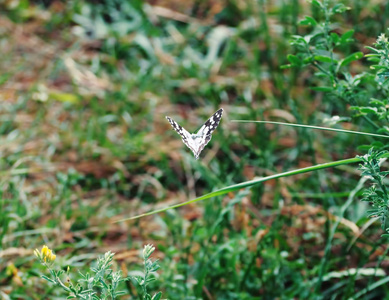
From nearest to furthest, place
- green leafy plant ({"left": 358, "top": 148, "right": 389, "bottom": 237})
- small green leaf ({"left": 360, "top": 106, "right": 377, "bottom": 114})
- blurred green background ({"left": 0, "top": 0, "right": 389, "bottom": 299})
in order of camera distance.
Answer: green leafy plant ({"left": 358, "top": 148, "right": 389, "bottom": 237}) → small green leaf ({"left": 360, "top": 106, "right": 377, "bottom": 114}) → blurred green background ({"left": 0, "top": 0, "right": 389, "bottom": 299})

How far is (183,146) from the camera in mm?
2594

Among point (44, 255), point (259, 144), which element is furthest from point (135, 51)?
point (44, 255)

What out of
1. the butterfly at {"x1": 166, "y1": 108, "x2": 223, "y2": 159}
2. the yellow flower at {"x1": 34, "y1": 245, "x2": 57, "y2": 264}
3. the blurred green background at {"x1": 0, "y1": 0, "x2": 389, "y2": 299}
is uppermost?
the butterfly at {"x1": 166, "y1": 108, "x2": 223, "y2": 159}

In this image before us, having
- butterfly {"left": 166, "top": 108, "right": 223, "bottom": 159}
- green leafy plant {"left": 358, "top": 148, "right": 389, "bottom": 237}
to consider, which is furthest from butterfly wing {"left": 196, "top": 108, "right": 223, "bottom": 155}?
green leafy plant {"left": 358, "top": 148, "right": 389, "bottom": 237}

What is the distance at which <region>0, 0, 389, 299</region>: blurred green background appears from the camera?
5.94ft

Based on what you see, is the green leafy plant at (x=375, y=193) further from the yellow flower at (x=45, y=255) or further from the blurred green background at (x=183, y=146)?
the yellow flower at (x=45, y=255)

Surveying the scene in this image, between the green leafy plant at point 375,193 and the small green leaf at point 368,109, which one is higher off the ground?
the small green leaf at point 368,109

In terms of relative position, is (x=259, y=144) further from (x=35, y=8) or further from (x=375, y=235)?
(x=35, y=8)

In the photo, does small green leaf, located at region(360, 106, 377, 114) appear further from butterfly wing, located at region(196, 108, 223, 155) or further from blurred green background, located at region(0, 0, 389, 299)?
butterfly wing, located at region(196, 108, 223, 155)

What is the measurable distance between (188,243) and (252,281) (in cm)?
32

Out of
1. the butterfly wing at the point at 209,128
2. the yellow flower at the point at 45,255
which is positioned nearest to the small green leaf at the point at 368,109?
the butterfly wing at the point at 209,128

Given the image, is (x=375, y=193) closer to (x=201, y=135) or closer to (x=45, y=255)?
(x=201, y=135)

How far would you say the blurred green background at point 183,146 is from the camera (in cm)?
181

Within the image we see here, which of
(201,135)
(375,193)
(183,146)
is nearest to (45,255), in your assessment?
(201,135)
